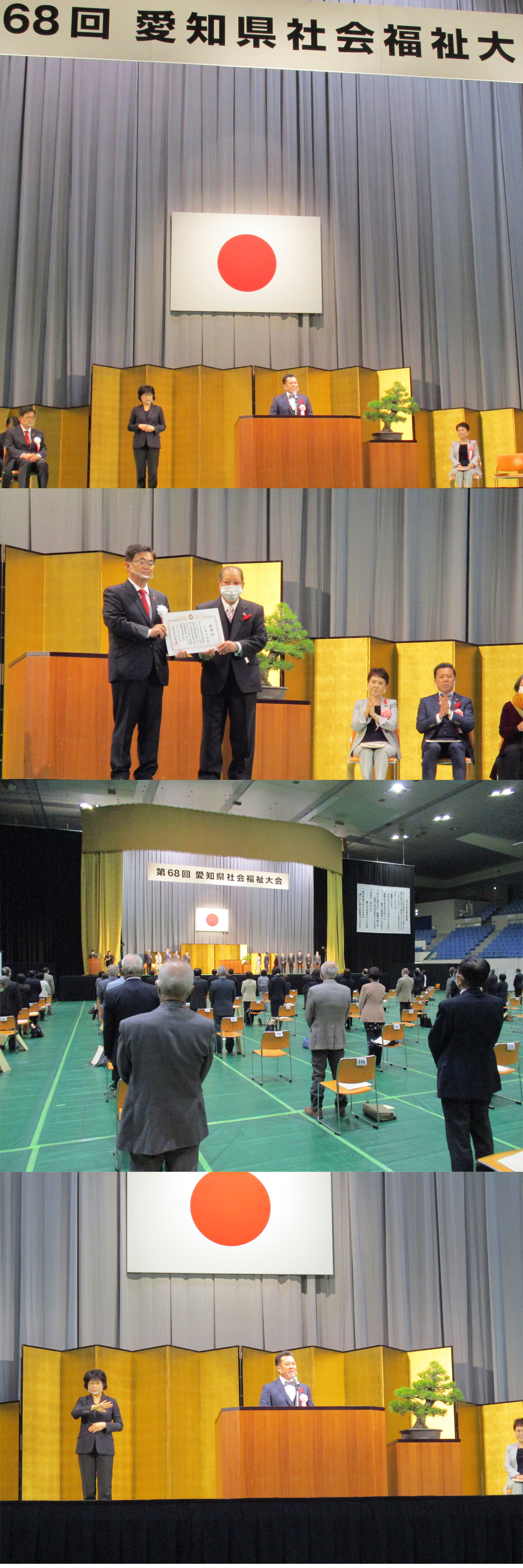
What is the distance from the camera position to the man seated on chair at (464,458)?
10508mm

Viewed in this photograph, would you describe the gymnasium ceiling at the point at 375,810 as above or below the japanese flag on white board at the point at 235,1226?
above

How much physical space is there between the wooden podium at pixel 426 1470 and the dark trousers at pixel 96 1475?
1.95m

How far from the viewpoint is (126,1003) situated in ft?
17.5

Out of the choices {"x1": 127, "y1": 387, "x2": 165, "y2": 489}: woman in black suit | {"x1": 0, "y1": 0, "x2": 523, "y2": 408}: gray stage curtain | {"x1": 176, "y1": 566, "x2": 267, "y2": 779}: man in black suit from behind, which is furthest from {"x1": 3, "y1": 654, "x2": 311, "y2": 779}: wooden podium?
{"x1": 0, "y1": 0, "x2": 523, "y2": 408}: gray stage curtain

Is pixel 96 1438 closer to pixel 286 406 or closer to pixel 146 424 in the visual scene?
pixel 286 406

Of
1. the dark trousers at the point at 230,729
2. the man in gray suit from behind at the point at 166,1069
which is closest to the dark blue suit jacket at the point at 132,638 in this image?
the dark trousers at the point at 230,729

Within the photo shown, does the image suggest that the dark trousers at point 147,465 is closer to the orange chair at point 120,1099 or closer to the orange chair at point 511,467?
the orange chair at point 511,467

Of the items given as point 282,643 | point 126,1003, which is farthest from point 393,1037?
point 282,643

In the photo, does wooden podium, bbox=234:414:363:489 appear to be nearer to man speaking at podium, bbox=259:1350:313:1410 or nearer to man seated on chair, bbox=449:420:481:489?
man seated on chair, bbox=449:420:481:489

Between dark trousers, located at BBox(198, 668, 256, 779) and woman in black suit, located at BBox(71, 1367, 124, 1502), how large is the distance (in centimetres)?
438

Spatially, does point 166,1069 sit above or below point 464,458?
below

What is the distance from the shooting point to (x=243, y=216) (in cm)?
1100

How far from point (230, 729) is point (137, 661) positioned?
2.62 ft

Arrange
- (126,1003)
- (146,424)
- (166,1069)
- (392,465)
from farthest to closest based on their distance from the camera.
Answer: (146,424) < (392,465) < (126,1003) < (166,1069)
